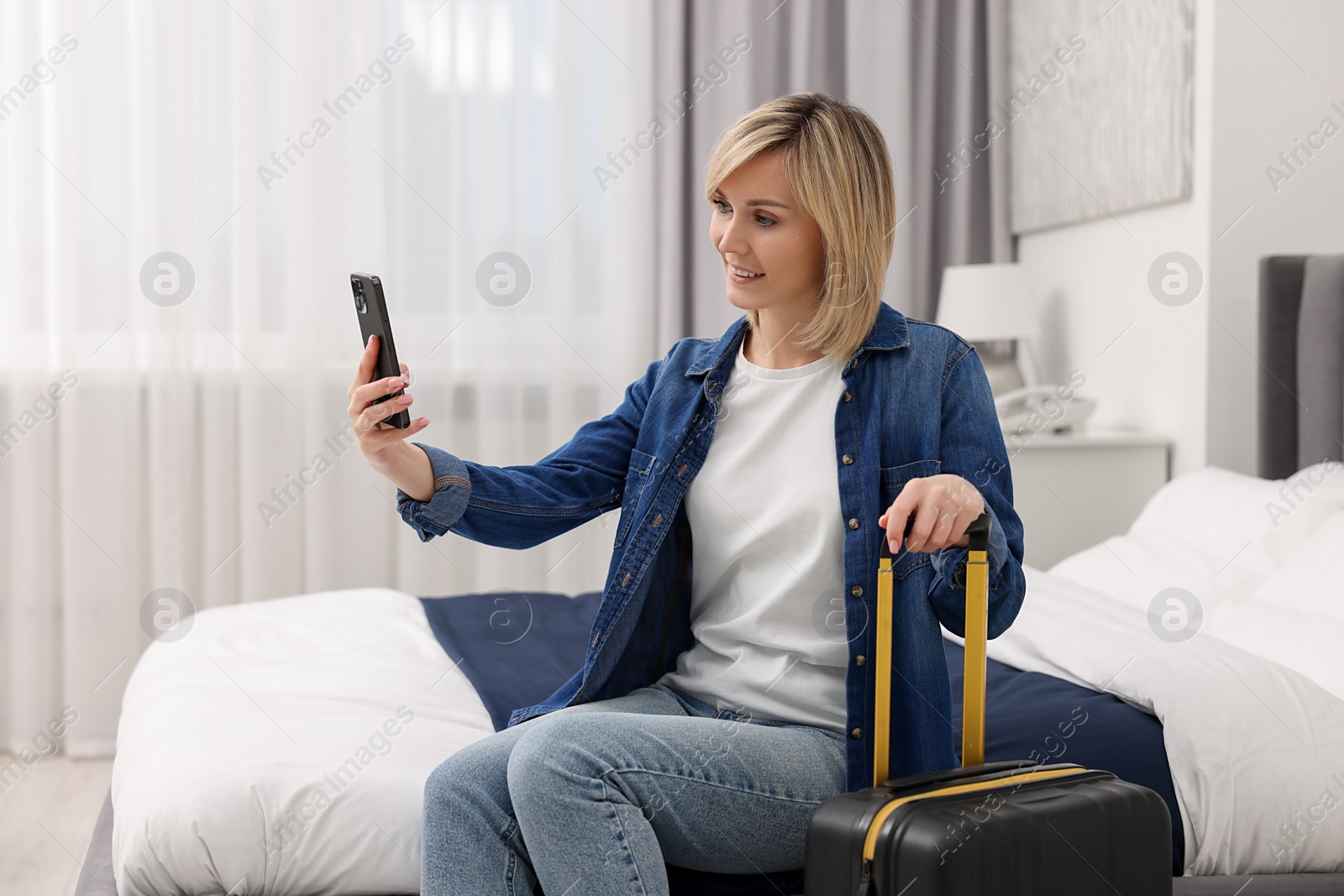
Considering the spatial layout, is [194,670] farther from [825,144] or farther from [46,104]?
[46,104]

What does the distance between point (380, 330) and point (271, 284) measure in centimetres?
209

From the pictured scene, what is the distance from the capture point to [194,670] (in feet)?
5.85

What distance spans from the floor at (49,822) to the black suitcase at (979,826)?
5.28ft

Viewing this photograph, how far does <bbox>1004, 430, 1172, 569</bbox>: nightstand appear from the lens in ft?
9.29

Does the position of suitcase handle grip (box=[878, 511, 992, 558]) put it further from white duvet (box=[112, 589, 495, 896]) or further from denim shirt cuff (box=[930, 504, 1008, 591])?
white duvet (box=[112, 589, 495, 896])

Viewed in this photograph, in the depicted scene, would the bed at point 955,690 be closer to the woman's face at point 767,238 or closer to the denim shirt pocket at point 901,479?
the denim shirt pocket at point 901,479

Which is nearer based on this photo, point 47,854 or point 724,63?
point 47,854

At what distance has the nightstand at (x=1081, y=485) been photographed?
2.83m

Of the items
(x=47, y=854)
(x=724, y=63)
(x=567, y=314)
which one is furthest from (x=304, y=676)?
(x=724, y=63)

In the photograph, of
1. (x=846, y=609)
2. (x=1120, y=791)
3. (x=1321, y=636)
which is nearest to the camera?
(x=1120, y=791)

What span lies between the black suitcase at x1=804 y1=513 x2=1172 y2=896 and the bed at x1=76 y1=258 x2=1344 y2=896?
0.25m

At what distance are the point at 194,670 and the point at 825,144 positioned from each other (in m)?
1.23

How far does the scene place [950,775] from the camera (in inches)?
42.4

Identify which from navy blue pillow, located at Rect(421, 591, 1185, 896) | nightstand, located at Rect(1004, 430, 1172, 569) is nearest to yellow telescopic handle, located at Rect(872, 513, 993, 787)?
navy blue pillow, located at Rect(421, 591, 1185, 896)
